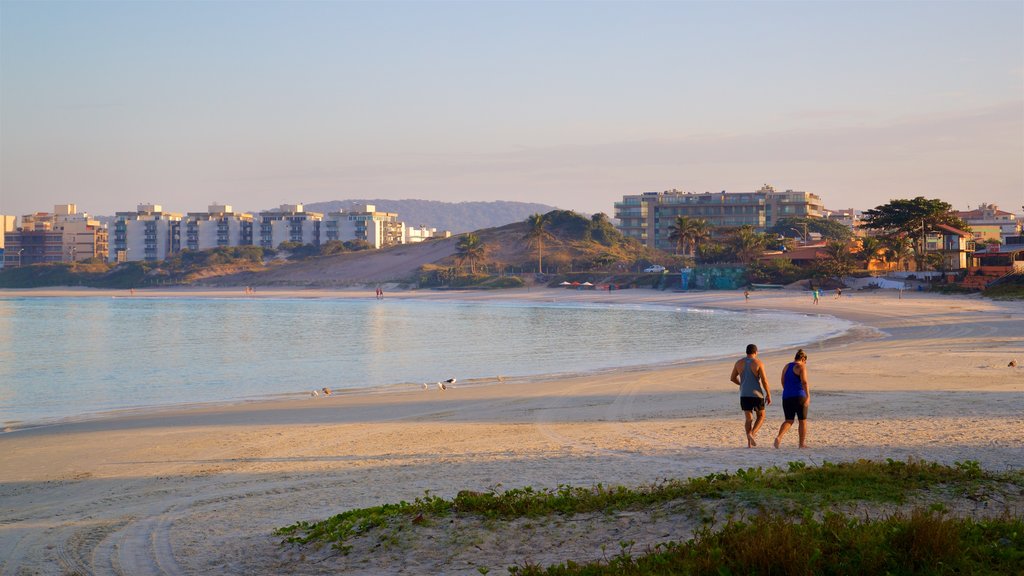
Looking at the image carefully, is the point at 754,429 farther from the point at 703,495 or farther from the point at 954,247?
the point at 954,247

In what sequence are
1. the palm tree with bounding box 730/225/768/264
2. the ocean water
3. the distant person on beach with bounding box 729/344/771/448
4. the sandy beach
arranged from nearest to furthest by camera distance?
1. the sandy beach
2. the distant person on beach with bounding box 729/344/771/448
3. the ocean water
4. the palm tree with bounding box 730/225/768/264

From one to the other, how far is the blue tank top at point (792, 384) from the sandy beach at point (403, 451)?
2.62 ft

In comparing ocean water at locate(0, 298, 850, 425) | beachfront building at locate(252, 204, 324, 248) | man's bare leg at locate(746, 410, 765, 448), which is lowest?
ocean water at locate(0, 298, 850, 425)

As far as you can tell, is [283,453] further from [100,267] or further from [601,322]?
[100,267]

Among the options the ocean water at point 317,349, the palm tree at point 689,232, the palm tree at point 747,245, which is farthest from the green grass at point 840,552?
the palm tree at point 689,232

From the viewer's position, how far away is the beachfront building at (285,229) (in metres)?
174

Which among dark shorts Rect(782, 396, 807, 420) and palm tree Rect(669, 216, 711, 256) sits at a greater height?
palm tree Rect(669, 216, 711, 256)

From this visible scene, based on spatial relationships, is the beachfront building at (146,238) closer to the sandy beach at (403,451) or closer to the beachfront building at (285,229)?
the beachfront building at (285,229)

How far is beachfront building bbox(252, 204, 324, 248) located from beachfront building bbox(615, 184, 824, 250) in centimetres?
6771

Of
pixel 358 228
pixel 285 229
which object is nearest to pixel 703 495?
pixel 358 228

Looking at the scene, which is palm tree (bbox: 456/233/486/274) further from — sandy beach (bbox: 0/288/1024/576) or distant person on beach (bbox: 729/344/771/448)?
distant person on beach (bbox: 729/344/771/448)

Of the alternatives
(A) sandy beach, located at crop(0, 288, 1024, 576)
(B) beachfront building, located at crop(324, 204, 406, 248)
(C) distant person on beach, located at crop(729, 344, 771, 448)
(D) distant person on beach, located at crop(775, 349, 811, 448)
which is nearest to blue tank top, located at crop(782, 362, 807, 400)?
(D) distant person on beach, located at crop(775, 349, 811, 448)

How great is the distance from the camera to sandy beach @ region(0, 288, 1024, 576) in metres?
8.30

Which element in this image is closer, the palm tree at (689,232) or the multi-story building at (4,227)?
the palm tree at (689,232)
